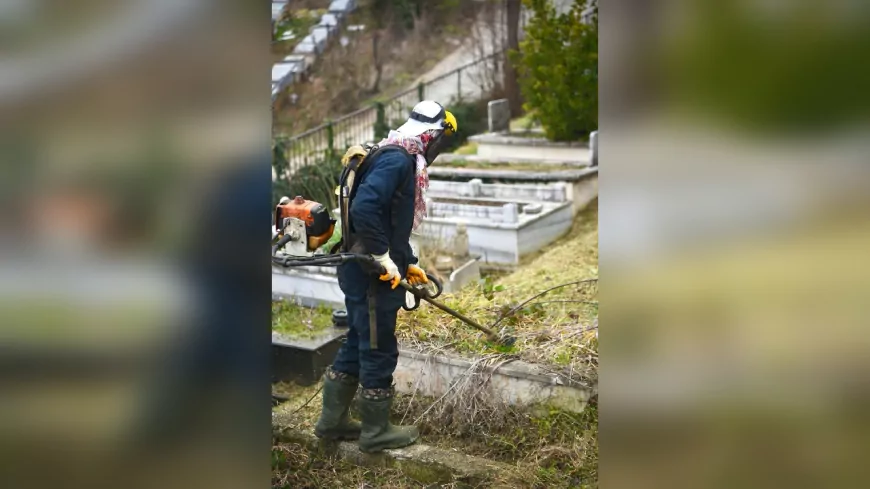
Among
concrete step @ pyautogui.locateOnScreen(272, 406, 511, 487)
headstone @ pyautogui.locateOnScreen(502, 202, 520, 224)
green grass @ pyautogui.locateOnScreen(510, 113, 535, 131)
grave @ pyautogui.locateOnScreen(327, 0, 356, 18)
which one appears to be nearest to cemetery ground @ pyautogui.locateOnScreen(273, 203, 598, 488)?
concrete step @ pyautogui.locateOnScreen(272, 406, 511, 487)

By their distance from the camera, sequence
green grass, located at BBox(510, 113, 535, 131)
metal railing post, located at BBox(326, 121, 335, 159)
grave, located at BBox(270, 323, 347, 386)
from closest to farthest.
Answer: grave, located at BBox(270, 323, 347, 386) < metal railing post, located at BBox(326, 121, 335, 159) < green grass, located at BBox(510, 113, 535, 131)

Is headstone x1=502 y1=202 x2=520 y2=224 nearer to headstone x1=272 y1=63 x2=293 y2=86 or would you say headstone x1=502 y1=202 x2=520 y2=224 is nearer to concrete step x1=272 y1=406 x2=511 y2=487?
concrete step x1=272 y1=406 x2=511 y2=487

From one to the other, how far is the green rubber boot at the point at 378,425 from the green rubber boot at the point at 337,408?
0.39 feet

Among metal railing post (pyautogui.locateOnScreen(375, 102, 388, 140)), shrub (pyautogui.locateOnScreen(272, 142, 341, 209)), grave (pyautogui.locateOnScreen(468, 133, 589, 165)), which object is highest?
metal railing post (pyautogui.locateOnScreen(375, 102, 388, 140))

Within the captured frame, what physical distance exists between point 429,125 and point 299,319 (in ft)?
8.03

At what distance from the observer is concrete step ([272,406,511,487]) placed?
4414 millimetres

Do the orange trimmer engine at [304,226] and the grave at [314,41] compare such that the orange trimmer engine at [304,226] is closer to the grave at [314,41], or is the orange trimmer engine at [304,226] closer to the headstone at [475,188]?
the headstone at [475,188]

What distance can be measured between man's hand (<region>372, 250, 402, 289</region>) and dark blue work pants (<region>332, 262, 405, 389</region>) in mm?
111

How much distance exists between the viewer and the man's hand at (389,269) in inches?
165

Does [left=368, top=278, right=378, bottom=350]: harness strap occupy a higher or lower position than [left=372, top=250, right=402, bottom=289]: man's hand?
lower

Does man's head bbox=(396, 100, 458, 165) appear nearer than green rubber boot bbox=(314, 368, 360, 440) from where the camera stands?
Yes
